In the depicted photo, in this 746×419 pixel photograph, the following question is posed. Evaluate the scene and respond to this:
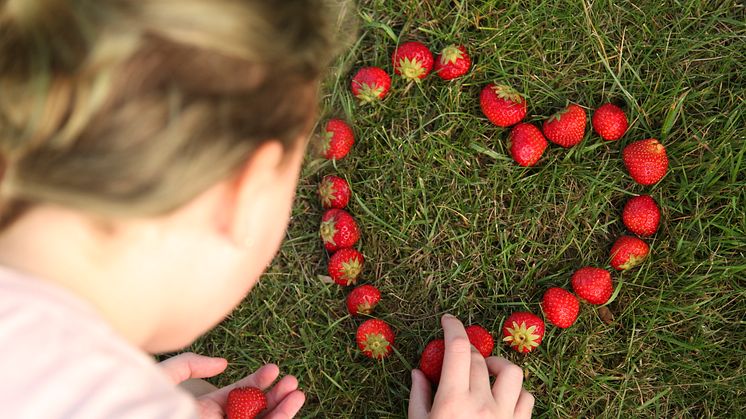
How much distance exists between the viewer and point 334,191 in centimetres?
206

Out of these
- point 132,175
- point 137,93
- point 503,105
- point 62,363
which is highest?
point 137,93

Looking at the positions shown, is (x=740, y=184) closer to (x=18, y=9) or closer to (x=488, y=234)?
(x=488, y=234)

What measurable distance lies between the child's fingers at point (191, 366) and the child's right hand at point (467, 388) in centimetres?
52

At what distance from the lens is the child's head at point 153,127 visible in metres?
0.95

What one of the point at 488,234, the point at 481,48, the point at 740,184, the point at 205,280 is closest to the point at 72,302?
the point at 205,280

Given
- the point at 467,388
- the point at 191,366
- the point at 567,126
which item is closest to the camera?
the point at 467,388

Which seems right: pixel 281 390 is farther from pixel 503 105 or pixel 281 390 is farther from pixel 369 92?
pixel 503 105

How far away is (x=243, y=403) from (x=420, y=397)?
0.45 metres

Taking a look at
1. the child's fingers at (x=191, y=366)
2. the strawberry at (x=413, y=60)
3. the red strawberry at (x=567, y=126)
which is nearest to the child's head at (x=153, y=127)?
the child's fingers at (x=191, y=366)

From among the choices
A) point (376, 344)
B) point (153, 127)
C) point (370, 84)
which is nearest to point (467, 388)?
point (376, 344)

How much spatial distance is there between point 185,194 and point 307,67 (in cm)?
27

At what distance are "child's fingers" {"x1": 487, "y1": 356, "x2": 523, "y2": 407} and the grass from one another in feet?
0.44

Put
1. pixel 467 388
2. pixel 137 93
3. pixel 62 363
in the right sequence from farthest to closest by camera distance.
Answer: pixel 467 388 → pixel 62 363 → pixel 137 93

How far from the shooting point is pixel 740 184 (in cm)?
197
